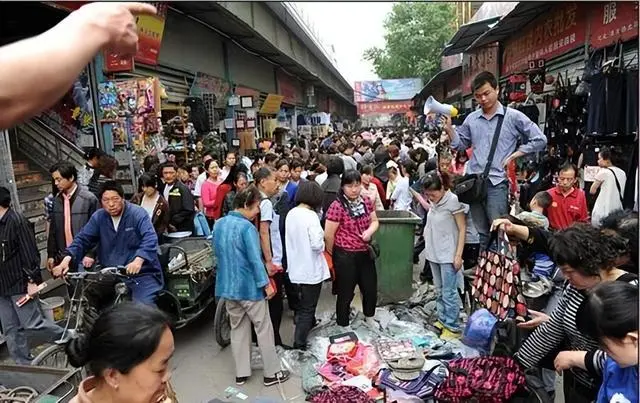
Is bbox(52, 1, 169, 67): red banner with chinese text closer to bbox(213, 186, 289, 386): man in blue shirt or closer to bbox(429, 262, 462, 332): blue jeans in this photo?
bbox(213, 186, 289, 386): man in blue shirt

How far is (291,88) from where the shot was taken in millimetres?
25297

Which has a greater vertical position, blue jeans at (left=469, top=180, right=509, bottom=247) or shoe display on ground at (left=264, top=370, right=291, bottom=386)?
blue jeans at (left=469, top=180, right=509, bottom=247)

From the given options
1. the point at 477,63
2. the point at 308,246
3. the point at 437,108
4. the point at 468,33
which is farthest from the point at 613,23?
the point at 477,63

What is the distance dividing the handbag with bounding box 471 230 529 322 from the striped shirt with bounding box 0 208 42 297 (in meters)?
4.05

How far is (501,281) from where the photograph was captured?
329cm

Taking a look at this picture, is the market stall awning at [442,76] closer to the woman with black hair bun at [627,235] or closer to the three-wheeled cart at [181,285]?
the three-wheeled cart at [181,285]

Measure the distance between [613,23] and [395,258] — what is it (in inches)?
197

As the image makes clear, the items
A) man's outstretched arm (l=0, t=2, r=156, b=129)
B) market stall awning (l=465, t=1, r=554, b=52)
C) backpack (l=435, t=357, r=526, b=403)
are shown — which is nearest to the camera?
man's outstretched arm (l=0, t=2, r=156, b=129)

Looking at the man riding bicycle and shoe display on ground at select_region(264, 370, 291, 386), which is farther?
shoe display on ground at select_region(264, 370, 291, 386)

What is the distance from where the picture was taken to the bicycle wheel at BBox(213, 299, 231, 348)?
5.10 meters

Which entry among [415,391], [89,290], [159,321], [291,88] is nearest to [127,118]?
[89,290]

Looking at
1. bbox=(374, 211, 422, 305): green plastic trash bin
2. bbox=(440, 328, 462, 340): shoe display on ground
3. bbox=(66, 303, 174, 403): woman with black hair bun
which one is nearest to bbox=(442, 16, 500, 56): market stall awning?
bbox=(374, 211, 422, 305): green plastic trash bin

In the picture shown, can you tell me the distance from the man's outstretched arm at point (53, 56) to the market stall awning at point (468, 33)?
1289 cm

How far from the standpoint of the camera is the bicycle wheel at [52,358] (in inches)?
156
